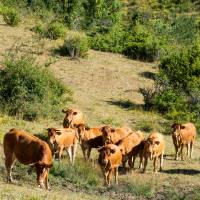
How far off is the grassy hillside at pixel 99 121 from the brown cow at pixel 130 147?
497 millimetres

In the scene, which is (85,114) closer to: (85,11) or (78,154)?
(78,154)

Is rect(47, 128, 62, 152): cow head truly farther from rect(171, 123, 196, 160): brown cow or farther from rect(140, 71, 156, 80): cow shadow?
rect(140, 71, 156, 80): cow shadow

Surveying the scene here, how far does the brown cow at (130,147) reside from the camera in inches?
790

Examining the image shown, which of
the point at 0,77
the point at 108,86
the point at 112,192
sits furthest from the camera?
the point at 108,86

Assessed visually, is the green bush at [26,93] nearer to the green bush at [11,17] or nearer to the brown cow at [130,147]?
the brown cow at [130,147]

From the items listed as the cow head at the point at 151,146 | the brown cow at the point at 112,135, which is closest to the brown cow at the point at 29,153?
the brown cow at the point at 112,135

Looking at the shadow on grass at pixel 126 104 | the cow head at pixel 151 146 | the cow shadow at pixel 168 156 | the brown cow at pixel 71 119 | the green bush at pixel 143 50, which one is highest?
the green bush at pixel 143 50

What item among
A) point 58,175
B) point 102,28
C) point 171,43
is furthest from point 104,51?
point 58,175

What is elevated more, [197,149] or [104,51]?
[104,51]

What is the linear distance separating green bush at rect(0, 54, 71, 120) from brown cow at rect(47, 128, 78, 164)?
4975 mm

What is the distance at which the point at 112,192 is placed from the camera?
17.8 metres

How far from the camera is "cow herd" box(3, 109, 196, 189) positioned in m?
15.9

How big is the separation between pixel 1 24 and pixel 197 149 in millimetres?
19954

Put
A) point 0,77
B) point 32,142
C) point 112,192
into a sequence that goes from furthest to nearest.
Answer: point 0,77
point 112,192
point 32,142
